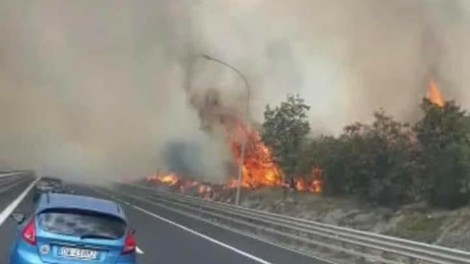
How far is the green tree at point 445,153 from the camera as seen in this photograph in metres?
35.6

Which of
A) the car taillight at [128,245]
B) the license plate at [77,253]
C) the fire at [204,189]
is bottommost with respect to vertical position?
the license plate at [77,253]

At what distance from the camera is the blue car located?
955cm

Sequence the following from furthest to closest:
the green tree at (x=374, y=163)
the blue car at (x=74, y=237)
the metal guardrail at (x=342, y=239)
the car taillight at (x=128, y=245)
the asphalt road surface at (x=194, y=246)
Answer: the green tree at (x=374, y=163) → the asphalt road surface at (x=194, y=246) → the metal guardrail at (x=342, y=239) → the car taillight at (x=128, y=245) → the blue car at (x=74, y=237)

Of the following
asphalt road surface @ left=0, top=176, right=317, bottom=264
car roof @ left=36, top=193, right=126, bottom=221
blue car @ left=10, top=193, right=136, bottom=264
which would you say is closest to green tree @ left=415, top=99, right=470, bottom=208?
asphalt road surface @ left=0, top=176, right=317, bottom=264

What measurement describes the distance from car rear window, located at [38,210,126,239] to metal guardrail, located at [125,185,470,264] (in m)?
6.74

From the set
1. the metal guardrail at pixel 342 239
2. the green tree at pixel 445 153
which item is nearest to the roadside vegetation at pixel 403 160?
the green tree at pixel 445 153

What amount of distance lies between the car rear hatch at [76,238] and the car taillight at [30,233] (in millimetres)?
70

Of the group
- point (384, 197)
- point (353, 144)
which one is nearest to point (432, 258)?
point (384, 197)

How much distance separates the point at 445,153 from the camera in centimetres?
3728

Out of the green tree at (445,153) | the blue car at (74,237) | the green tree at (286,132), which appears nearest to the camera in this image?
the blue car at (74,237)

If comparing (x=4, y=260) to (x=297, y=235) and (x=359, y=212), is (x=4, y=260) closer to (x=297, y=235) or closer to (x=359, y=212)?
(x=297, y=235)

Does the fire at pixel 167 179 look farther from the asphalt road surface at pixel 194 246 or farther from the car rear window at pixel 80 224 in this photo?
the car rear window at pixel 80 224

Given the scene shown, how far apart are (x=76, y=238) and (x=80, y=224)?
0.23 metres

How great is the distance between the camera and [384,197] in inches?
1559
